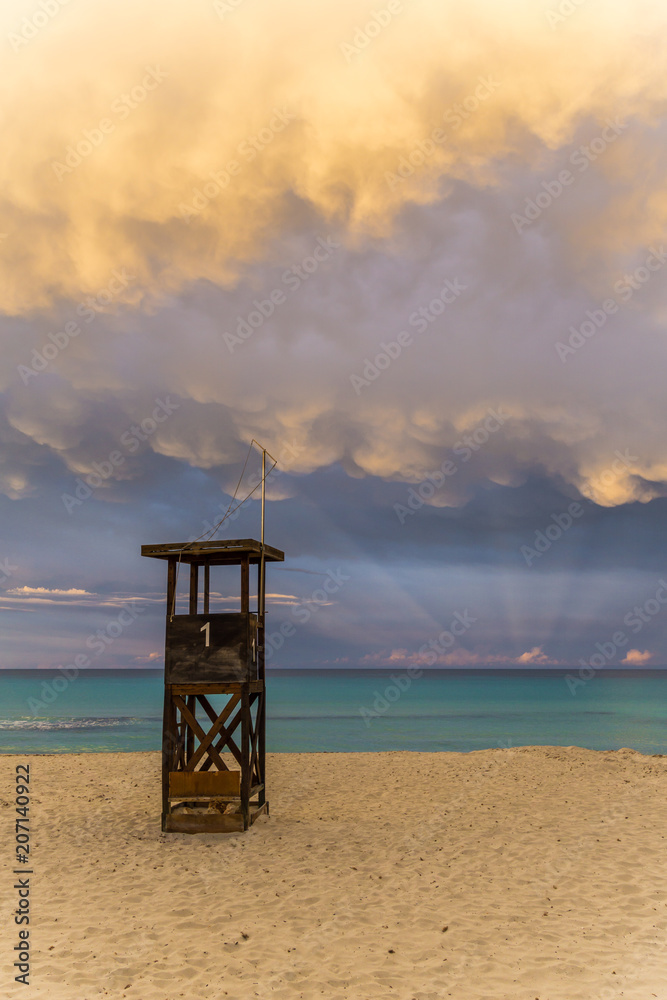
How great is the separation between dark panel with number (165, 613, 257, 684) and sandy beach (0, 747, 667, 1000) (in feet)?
11.3

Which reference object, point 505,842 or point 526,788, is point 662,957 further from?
point 526,788

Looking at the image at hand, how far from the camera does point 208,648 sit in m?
14.5

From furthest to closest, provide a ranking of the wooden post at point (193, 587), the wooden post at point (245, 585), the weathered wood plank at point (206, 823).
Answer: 1. the wooden post at point (193, 587)
2. the wooden post at point (245, 585)
3. the weathered wood plank at point (206, 823)

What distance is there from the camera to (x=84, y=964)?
28.2 feet

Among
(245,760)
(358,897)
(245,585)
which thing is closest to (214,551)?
(245,585)

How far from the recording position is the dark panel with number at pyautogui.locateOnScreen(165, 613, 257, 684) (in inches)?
565

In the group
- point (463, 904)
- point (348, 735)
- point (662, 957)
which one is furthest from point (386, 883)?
point (348, 735)

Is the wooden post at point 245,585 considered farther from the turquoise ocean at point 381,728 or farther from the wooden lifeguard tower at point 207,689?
the turquoise ocean at point 381,728

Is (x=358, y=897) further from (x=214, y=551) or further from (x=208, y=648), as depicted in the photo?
(x=214, y=551)

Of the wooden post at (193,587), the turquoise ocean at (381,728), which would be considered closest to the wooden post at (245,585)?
the wooden post at (193,587)

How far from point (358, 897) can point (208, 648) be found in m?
5.87

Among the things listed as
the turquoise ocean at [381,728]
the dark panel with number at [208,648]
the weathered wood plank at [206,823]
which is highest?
the dark panel with number at [208,648]

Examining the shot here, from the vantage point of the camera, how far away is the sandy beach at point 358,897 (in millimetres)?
8312

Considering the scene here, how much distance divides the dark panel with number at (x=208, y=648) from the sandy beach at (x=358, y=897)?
345cm
